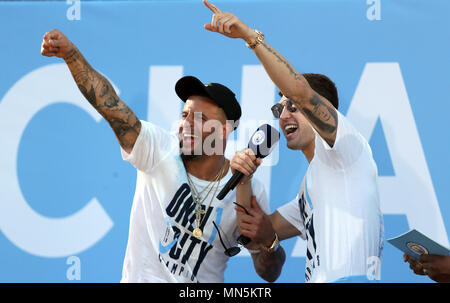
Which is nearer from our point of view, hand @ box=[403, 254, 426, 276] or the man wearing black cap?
the man wearing black cap

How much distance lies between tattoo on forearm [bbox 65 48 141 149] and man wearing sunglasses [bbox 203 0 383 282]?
1.34 ft

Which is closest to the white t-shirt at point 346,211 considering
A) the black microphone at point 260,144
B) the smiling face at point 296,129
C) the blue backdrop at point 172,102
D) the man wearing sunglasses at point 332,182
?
Result: the man wearing sunglasses at point 332,182

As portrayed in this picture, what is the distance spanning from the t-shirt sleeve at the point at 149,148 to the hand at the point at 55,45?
1.39 ft

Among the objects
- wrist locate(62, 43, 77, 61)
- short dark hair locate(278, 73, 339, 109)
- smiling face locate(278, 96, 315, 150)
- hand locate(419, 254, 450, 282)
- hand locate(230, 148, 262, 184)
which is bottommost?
hand locate(419, 254, 450, 282)

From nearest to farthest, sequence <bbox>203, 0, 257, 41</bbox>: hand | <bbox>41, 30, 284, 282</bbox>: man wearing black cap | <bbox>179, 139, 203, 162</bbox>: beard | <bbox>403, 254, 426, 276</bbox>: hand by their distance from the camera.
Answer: <bbox>203, 0, 257, 41</bbox>: hand
<bbox>41, 30, 284, 282</bbox>: man wearing black cap
<bbox>403, 254, 426, 276</bbox>: hand
<bbox>179, 139, 203, 162</bbox>: beard

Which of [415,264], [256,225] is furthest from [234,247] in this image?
[415,264]

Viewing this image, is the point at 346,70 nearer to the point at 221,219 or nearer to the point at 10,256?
the point at 221,219

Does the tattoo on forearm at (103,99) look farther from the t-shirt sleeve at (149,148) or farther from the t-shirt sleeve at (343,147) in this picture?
the t-shirt sleeve at (343,147)

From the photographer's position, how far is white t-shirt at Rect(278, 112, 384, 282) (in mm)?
2045

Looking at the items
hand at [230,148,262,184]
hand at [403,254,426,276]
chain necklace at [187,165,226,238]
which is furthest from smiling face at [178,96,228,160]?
hand at [403,254,426,276]

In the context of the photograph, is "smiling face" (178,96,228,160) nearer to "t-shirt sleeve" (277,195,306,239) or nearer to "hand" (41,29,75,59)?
"t-shirt sleeve" (277,195,306,239)

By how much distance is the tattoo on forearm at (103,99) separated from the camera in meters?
2.16

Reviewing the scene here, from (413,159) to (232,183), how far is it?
112cm

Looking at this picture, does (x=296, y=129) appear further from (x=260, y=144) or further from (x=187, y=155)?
(x=187, y=155)
